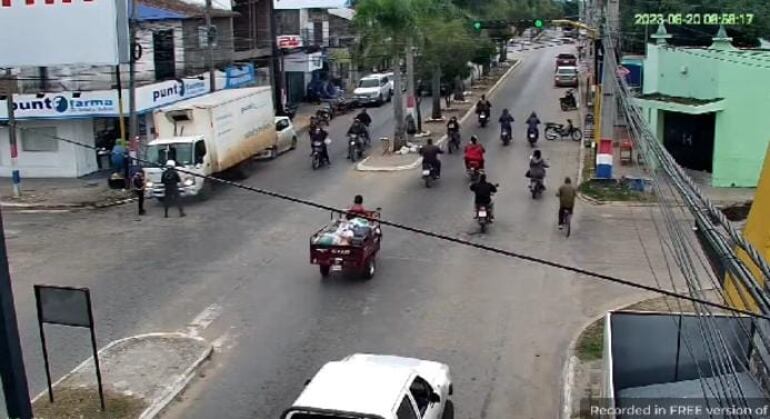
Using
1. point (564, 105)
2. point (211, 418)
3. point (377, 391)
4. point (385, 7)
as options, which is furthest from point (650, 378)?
point (564, 105)

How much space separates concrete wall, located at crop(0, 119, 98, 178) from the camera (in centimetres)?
2991

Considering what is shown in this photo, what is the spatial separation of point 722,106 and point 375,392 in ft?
60.4

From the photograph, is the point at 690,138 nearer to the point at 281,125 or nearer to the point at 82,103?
the point at 281,125

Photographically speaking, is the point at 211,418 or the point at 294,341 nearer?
the point at 211,418

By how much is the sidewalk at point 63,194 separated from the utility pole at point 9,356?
52.3 feet

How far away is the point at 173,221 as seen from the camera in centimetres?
2256

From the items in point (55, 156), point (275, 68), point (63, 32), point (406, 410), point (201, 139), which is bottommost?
point (55, 156)

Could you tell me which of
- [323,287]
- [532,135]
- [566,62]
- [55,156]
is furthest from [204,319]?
[566,62]

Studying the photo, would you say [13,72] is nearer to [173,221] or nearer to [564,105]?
[173,221]

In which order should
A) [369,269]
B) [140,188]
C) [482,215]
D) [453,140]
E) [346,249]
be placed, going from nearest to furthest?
[346,249] < [369,269] < [482,215] < [140,188] < [453,140]

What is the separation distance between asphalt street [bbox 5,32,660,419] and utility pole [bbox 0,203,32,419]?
250 centimetres

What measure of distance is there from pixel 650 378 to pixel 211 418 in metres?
5.12

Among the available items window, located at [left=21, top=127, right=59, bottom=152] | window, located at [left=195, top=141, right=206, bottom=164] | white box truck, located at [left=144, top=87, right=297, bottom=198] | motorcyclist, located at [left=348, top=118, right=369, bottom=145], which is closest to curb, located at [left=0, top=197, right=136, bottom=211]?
white box truck, located at [left=144, top=87, right=297, bottom=198]

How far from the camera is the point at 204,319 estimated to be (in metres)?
15.3
